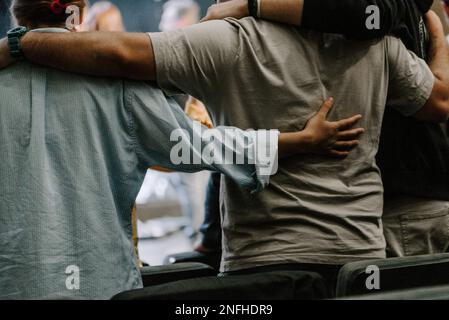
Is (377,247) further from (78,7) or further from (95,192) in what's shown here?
(78,7)

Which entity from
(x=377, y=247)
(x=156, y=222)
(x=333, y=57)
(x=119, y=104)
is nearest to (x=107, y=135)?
(x=119, y=104)

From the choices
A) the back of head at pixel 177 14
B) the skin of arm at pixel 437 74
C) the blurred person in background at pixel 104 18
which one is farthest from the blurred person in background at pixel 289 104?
the back of head at pixel 177 14

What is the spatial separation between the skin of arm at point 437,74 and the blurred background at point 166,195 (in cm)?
286

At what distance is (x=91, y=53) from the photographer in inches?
53.9

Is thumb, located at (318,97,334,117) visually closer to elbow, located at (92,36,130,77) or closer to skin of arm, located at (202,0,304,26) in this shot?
skin of arm, located at (202,0,304,26)

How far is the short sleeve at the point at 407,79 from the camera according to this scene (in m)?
1.56

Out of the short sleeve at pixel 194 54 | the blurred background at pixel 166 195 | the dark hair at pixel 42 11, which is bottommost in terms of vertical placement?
the blurred background at pixel 166 195

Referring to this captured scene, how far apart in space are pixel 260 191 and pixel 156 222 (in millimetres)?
4557

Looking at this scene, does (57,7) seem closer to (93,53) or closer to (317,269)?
(93,53)

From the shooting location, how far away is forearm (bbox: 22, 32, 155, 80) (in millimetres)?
1368

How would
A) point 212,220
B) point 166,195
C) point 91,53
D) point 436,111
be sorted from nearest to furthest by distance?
1. point 91,53
2. point 436,111
3. point 212,220
4. point 166,195

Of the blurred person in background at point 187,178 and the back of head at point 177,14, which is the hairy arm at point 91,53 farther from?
the back of head at point 177,14

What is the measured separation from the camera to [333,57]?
1509mm

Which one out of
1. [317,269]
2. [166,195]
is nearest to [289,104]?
[317,269]
